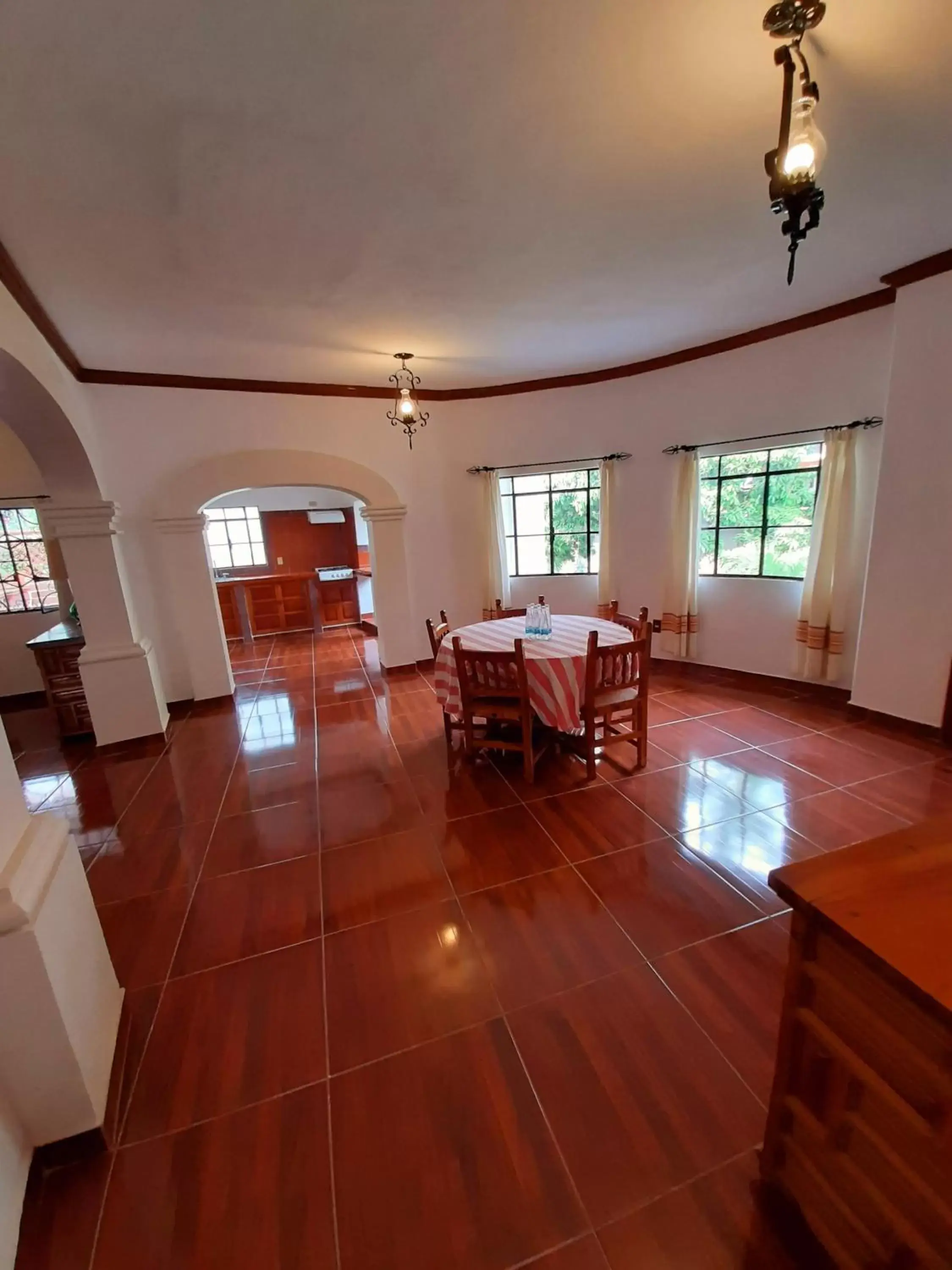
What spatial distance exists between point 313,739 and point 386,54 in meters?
3.35

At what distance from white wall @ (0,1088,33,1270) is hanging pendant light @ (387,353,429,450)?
3681 mm

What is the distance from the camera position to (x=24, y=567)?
485 cm

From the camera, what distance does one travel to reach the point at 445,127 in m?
1.55

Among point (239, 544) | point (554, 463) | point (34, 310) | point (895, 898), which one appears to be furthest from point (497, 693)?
point (239, 544)

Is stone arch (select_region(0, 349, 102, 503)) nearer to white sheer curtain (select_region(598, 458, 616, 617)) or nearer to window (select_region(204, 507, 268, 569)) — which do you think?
white sheer curtain (select_region(598, 458, 616, 617))

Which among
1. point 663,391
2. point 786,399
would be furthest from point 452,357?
point 786,399

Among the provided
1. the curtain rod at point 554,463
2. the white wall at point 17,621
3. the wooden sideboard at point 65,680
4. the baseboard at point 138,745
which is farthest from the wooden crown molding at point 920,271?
the white wall at point 17,621

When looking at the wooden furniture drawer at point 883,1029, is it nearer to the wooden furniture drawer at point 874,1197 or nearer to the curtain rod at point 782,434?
the wooden furniture drawer at point 874,1197

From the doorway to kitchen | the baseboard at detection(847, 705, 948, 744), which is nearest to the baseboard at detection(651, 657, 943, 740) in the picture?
the baseboard at detection(847, 705, 948, 744)

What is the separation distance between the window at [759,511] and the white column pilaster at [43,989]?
4445 mm

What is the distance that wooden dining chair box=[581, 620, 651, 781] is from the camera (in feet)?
8.71

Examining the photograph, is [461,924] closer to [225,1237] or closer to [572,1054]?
[572,1054]

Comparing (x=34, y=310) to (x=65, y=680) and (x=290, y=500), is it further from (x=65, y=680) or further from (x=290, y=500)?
(x=290, y=500)

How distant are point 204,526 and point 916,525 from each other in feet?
16.5
